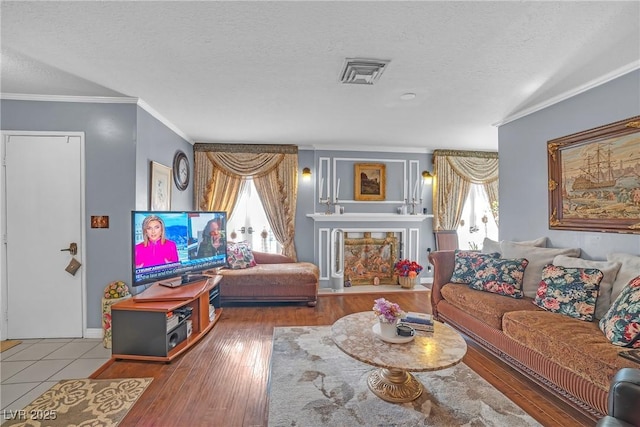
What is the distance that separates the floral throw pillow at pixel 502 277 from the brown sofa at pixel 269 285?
210cm

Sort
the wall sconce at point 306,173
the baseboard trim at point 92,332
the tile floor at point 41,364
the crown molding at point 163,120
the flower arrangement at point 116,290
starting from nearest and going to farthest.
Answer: the tile floor at point 41,364
the flower arrangement at point 116,290
the baseboard trim at point 92,332
the crown molding at point 163,120
the wall sconce at point 306,173

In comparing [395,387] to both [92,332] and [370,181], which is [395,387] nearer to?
[92,332]

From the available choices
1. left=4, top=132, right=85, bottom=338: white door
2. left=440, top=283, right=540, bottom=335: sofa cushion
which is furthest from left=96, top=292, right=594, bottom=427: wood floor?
left=4, top=132, right=85, bottom=338: white door

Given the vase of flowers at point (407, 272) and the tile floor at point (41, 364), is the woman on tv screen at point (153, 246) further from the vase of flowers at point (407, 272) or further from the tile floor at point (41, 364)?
the vase of flowers at point (407, 272)

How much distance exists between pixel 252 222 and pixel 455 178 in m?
3.78

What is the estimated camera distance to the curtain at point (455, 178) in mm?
5301

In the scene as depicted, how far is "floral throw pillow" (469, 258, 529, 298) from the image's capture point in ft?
9.18

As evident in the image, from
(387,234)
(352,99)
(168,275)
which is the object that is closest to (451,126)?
(352,99)

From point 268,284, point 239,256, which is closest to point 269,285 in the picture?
point 268,284

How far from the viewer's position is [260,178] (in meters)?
4.97

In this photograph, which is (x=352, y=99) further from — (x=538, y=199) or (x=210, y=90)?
(x=538, y=199)

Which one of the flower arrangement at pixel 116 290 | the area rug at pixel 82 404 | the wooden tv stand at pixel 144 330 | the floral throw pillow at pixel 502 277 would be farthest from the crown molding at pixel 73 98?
the floral throw pillow at pixel 502 277

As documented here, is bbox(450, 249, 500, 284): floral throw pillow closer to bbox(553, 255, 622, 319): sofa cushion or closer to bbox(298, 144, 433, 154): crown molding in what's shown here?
bbox(553, 255, 622, 319): sofa cushion

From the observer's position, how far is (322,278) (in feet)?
16.5
